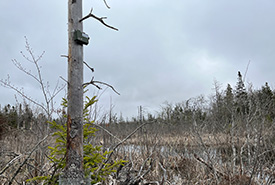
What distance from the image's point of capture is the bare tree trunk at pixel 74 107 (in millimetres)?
1895

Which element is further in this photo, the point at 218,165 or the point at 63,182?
the point at 218,165

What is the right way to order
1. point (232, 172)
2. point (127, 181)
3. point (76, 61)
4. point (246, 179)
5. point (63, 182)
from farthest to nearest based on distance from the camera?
point (232, 172)
point (246, 179)
point (127, 181)
point (76, 61)
point (63, 182)

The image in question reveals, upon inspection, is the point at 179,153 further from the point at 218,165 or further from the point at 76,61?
the point at 76,61

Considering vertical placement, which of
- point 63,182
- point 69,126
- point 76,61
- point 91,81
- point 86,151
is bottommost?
point 63,182

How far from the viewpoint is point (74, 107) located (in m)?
1.95

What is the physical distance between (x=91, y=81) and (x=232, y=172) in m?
3.07

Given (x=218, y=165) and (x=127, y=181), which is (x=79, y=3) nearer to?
(x=127, y=181)

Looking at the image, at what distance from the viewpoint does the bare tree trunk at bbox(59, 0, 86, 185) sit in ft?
6.22

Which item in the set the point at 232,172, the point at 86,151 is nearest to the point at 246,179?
the point at 232,172

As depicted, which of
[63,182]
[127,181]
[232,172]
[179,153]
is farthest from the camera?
[179,153]

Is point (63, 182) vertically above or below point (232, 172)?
above

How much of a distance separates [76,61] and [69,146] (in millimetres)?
772

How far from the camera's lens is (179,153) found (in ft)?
20.2

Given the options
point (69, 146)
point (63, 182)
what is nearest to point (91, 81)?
point (69, 146)
